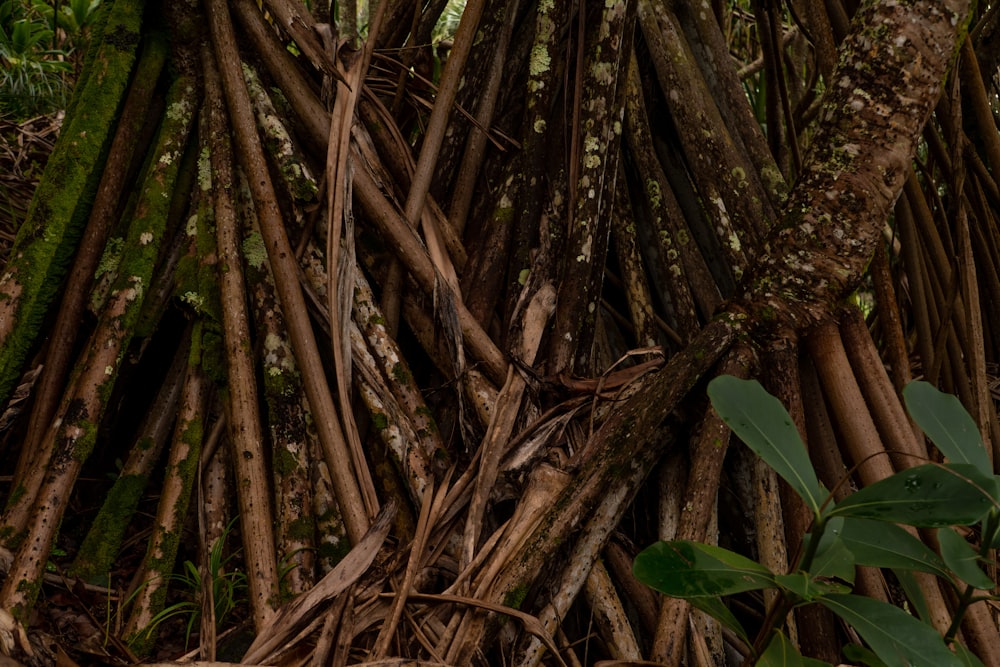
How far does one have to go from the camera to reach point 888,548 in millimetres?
1042

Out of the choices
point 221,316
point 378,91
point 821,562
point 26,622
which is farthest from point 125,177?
point 821,562

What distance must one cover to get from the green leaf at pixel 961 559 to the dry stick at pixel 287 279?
0.98 m

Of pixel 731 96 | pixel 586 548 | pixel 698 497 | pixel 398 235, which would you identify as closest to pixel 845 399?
pixel 698 497

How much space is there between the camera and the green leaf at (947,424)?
40.0 inches

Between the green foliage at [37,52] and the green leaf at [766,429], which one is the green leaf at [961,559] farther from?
the green foliage at [37,52]

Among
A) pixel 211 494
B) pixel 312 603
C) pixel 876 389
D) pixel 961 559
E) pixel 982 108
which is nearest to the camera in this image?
pixel 961 559

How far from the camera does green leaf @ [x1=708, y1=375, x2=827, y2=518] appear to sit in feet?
3.22

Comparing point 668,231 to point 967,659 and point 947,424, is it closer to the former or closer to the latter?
point 947,424

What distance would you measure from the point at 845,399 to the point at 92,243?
1.75m

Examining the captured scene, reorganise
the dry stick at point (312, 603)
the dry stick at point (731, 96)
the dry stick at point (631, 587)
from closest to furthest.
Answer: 1. the dry stick at point (312, 603)
2. the dry stick at point (631, 587)
3. the dry stick at point (731, 96)

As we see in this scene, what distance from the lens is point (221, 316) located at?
1.85m

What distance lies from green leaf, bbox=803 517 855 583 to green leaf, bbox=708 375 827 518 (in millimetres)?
44

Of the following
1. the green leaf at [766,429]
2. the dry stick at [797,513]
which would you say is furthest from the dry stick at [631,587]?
the green leaf at [766,429]

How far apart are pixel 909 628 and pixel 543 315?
1018 mm
